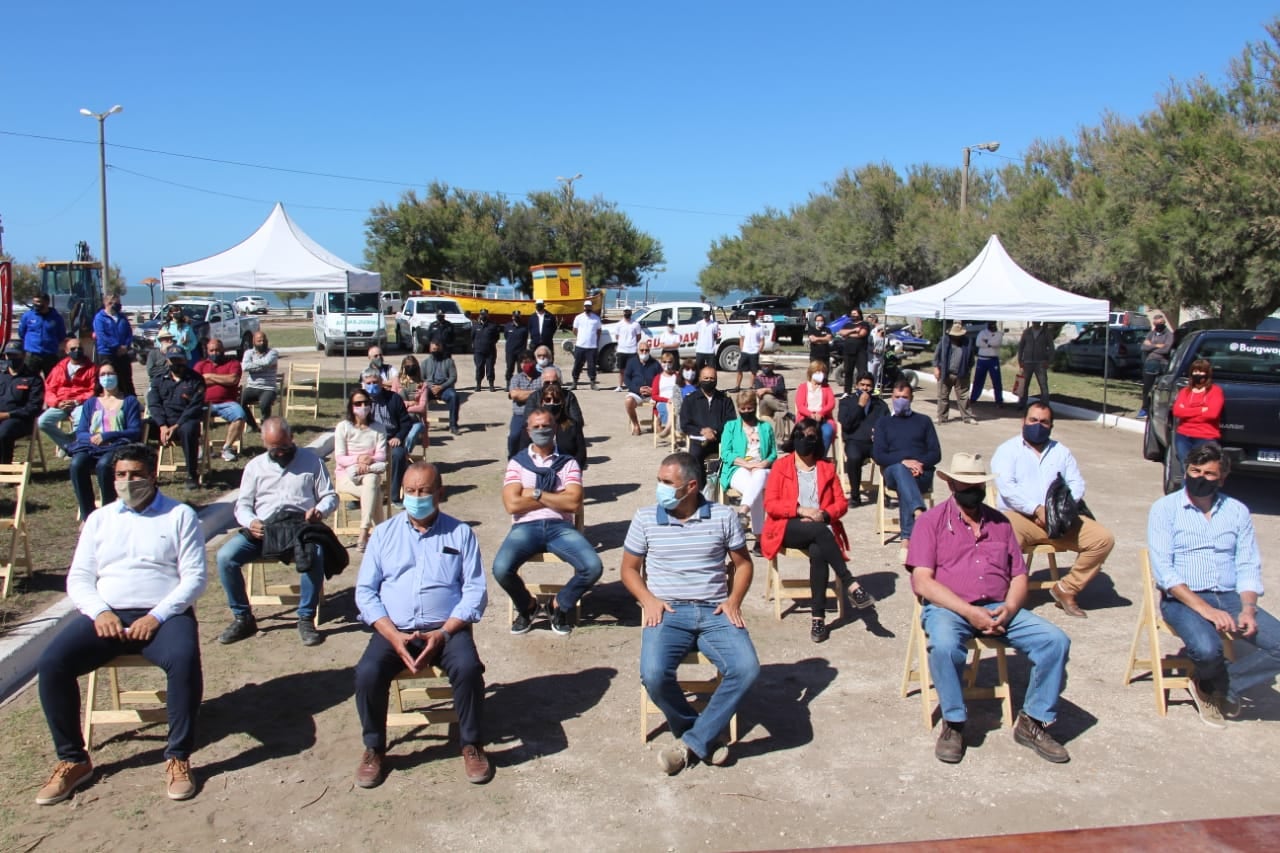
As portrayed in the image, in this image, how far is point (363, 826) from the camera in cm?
418

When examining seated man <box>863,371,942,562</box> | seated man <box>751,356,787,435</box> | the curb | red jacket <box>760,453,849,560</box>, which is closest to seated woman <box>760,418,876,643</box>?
red jacket <box>760,453,849,560</box>

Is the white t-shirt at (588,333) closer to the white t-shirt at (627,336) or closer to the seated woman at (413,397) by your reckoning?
the white t-shirt at (627,336)

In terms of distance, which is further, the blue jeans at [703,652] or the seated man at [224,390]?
the seated man at [224,390]

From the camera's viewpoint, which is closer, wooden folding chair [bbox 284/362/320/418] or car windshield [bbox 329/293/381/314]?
wooden folding chair [bbox 284/362/320/418]

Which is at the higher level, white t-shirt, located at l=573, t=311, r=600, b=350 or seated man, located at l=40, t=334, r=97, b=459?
white t-shirt, located at l=573, t=311, r=600, b=350

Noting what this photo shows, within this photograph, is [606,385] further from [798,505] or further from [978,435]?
[798,505]

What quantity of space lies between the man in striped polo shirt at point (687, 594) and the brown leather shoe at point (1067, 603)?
2.89 meters

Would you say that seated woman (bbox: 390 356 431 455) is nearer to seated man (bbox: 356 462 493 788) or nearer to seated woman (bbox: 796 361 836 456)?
seated woman (bbox: 796 361 836 456)

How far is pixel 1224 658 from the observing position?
207 inches

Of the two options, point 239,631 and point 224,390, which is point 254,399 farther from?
point 239,631

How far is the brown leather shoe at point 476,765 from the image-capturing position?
4539 millimetres

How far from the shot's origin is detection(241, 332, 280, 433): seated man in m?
12.9

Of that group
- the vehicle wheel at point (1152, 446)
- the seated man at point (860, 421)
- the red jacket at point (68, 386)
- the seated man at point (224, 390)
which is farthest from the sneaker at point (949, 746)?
the red jacket at point (68, 386)

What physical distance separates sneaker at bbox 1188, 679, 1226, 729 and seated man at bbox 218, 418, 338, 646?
16.3ft
